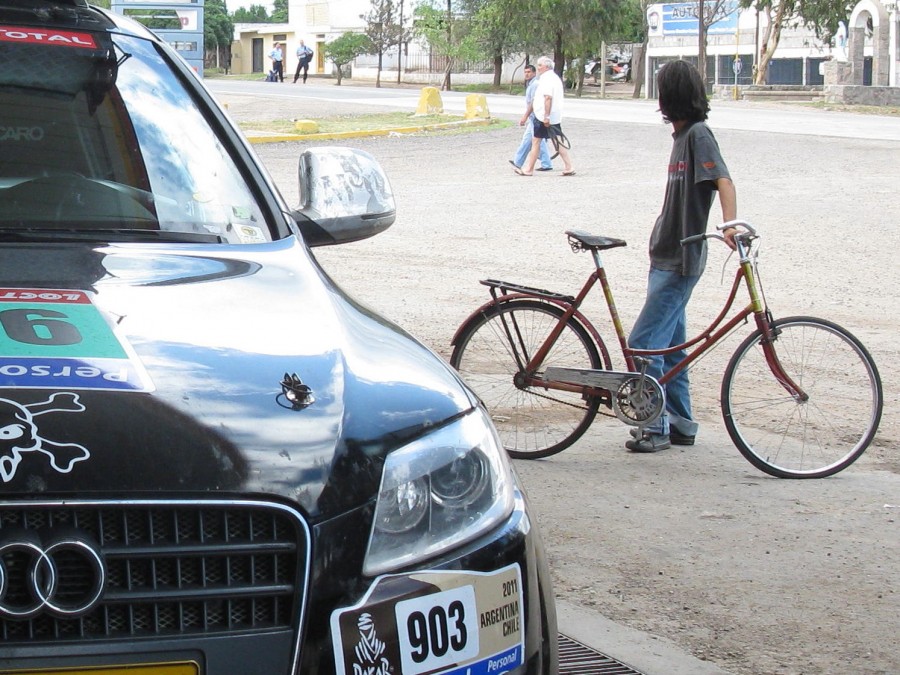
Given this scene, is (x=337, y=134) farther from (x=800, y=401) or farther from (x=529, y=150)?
(x=800, y=401)

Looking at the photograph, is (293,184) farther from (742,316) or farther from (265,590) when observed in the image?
(265,590)

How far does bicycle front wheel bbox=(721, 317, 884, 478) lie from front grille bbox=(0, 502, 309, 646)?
12.8 feet

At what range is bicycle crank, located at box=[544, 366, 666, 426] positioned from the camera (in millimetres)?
5738

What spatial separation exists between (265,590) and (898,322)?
7.51 metres

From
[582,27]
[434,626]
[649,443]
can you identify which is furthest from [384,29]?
[434,626]

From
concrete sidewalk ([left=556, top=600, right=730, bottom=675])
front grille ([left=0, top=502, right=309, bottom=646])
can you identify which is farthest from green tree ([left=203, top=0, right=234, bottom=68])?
front grille ([left=0, top=502, right=309, bottom=646])

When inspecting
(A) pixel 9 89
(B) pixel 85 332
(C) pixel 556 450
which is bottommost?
(C) pixel 556 450

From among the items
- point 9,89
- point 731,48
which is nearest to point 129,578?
point 9,89

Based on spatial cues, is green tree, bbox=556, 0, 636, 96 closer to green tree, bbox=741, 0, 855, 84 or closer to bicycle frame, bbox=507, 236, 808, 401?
green tree, bbox=741, 0, 855, 84

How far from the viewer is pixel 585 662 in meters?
3.70

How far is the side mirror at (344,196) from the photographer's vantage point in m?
3.62

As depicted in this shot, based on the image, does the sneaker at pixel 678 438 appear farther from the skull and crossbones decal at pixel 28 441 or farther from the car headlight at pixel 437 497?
the skull and crossbones decal at pixel 28 441

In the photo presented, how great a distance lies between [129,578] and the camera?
77.9 inches

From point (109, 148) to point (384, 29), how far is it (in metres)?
61.3
